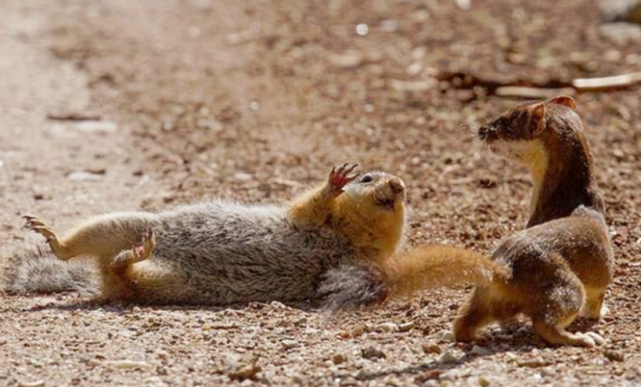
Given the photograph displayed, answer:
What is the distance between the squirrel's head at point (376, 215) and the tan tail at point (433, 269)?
1.50 m

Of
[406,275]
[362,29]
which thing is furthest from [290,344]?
[362,29]

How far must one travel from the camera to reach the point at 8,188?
970cm

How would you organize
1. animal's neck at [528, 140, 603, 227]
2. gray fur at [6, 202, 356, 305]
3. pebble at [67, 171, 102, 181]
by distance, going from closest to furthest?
animal's neck at [528, 140, 603, 227], gray fur at [6, 202, 356, 305], pebble at [67, 171, 102, 181]

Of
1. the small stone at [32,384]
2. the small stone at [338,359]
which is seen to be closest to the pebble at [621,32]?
the small stone at [338,359]

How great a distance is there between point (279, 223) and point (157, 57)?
23.1 feet

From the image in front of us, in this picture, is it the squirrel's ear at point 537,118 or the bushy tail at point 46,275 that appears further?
the bushy tail at point 46,275

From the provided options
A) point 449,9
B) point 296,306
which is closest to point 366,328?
point 296,306

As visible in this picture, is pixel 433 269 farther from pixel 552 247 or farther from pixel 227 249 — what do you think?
pixel 227 249

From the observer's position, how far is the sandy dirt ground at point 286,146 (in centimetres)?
586

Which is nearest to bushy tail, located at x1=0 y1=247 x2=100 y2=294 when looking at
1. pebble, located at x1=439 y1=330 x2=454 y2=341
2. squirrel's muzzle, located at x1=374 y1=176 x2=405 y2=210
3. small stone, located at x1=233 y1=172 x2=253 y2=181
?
squirrel's muzzle, located at x1=374 y1=176 x2=405 y2=210

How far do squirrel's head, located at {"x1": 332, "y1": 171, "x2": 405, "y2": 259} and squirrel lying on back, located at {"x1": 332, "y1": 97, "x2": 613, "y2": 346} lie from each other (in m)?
0.73

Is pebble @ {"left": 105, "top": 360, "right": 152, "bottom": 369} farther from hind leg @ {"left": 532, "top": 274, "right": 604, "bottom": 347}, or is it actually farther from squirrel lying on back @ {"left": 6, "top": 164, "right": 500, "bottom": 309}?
hind leg @ {"left": 532, "top": 274, "right": 604, "bottom": 347}

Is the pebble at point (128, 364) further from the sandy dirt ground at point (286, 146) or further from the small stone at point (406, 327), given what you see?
the small stone at point (406, 327)

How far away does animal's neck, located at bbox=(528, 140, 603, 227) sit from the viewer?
6.88 metres
